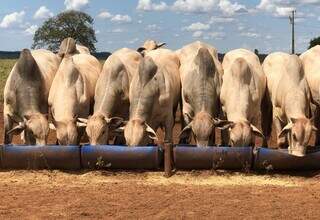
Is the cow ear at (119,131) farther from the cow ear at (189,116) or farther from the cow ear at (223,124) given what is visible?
the cow ear at (223,124)

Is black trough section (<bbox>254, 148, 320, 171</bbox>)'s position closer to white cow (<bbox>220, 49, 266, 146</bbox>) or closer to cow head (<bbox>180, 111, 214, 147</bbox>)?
white cow (<bbox>220, 49, 266, 146</bbox>)

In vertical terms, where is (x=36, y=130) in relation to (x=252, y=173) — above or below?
above

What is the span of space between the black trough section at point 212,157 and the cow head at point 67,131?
1759 mm

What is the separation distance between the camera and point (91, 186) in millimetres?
9922

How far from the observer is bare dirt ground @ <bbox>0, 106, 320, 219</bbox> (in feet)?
27.0

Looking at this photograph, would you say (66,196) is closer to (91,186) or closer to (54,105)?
(91,186)

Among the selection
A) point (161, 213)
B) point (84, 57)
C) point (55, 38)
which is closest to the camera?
point (161, 213)

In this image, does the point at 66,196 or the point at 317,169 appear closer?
the point at 66,196

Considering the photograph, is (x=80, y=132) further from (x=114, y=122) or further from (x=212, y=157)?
(x=212, y=157)

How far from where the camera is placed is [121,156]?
10586mm

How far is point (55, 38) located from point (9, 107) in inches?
1580

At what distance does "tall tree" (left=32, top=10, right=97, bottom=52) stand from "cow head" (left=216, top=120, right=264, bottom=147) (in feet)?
129

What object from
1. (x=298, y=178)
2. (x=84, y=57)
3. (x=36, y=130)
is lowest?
(x=298, y=178)

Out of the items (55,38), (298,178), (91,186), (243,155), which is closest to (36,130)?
(91,186)
